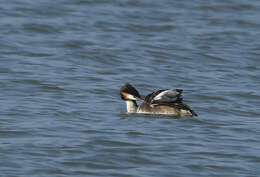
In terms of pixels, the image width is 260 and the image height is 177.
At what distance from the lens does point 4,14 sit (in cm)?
2477

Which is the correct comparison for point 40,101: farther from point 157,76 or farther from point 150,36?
point 150,36

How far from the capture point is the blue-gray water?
36.1ft

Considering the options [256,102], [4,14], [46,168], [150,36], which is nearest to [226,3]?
[150,36]

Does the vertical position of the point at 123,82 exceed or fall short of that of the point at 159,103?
it exceeds it

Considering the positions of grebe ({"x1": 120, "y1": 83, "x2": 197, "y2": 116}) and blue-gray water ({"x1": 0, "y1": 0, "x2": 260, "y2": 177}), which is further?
grebe ({"x1": 120, "y1": 83, "x2": 197, "y2": 116})

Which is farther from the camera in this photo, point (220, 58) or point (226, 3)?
→ point (226, 3)

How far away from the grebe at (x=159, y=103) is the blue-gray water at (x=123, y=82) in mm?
230

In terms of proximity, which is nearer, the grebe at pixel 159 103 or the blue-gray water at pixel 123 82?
the blue-gray water at pixel 123 82

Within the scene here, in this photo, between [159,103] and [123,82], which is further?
[123,82]

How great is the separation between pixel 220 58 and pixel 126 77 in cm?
353

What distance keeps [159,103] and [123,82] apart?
10.3ft

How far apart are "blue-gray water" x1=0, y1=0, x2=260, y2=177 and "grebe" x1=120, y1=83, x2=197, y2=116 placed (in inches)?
9.1

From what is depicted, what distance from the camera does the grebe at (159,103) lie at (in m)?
14.1

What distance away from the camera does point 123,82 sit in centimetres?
1736
